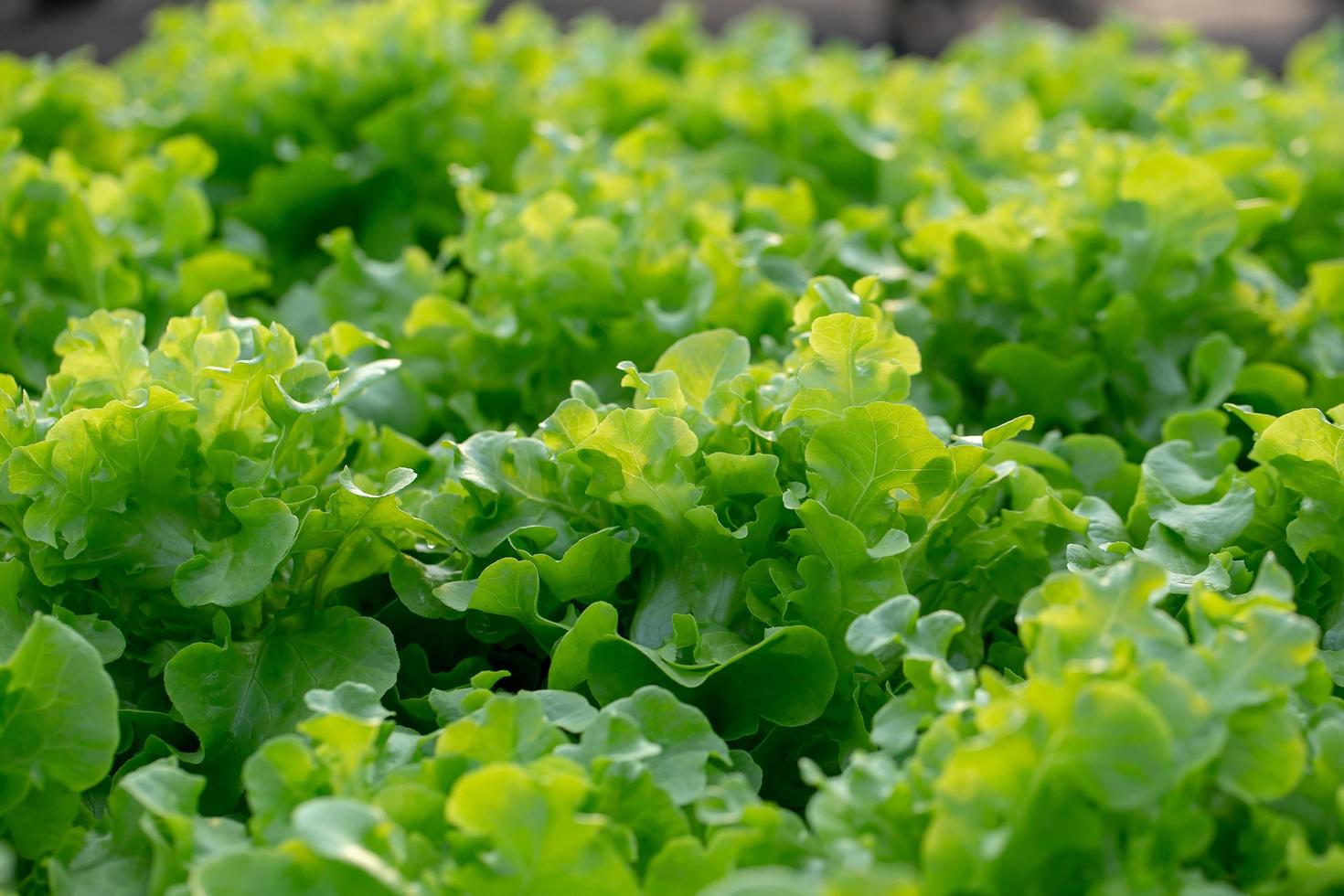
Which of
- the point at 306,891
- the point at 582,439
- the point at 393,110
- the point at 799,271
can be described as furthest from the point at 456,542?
the point at 393,110

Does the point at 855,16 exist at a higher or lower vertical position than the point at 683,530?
lower

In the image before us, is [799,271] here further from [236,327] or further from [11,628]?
[11,628]

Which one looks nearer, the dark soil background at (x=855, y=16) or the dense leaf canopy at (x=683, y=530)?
the dense leaf canopy at (x=683, y=530)

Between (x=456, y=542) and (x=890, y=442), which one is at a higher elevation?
(x=890, y=442)

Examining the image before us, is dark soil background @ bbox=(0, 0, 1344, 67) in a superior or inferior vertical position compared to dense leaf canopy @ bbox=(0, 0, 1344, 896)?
inferior

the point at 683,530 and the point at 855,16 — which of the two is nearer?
the point at 683,530

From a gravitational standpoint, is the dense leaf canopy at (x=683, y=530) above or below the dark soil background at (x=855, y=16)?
above

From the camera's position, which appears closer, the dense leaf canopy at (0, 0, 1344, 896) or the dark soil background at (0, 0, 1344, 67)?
the dense leaf canopy at (0, 0, 1344, 896)

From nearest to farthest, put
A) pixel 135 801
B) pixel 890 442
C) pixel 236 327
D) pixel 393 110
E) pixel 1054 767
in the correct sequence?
pixel 1054 767 < pixel 135 801 < pixel 890 442 < pixel 236 327 < pixel 393 110
